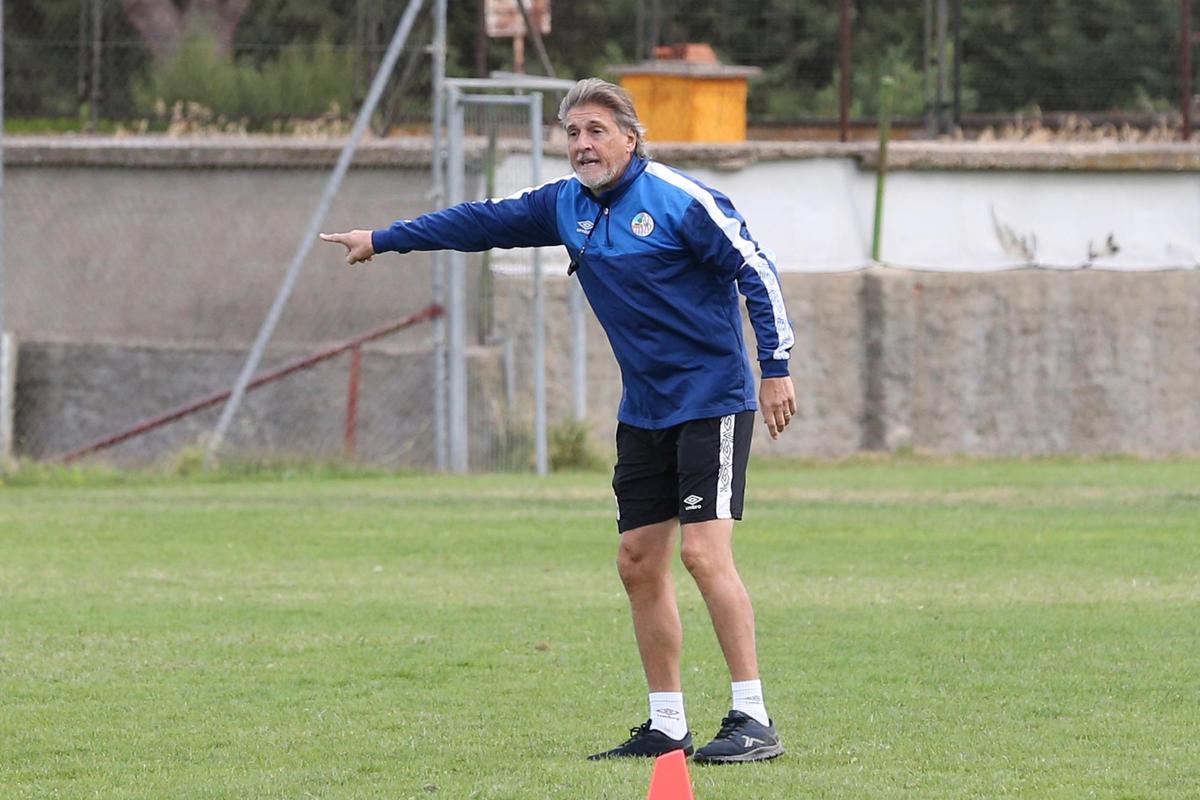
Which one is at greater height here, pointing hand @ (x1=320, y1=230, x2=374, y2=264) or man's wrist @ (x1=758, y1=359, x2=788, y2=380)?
pointing hand @ (x1=320, y1=230, x2=374, y2=264)

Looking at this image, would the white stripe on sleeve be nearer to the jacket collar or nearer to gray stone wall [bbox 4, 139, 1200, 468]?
the jacket collar

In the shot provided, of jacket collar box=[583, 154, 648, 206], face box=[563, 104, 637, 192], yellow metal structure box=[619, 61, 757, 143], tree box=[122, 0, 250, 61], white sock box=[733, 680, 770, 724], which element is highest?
tree box=[122, 0, 250, 61]

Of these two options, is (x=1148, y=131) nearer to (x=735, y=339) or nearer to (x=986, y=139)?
(x=986, y=139)

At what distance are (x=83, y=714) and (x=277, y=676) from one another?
892mm

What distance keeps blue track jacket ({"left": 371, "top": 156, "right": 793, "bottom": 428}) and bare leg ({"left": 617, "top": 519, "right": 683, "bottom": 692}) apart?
1.12 feet

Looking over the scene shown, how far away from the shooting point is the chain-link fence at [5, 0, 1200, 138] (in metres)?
19.4

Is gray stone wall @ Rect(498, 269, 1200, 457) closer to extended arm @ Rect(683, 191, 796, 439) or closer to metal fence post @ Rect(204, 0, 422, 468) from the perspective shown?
metal fence post @ Rect(204, 0, 422, 468)

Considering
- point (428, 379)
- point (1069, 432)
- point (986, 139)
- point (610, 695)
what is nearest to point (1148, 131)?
point (986, 139)

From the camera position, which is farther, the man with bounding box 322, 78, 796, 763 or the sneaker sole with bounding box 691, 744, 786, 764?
the man with bounding box 322, 78, 796, 763

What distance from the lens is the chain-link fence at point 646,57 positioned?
19.4 m

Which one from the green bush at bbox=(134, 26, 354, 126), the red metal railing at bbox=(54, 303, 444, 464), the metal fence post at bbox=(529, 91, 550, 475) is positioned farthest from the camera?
the green bush at bbox=(134, 26, 354, 126)

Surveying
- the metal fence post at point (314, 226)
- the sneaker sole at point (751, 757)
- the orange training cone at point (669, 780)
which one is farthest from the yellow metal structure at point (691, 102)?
the orange training cone at point (669, 780)

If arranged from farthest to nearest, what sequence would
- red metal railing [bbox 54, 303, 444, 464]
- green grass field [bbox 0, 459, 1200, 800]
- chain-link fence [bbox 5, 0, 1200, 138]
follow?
1. chain-link fence [bbox 5, 0, 1200, 138]
2. red metal railing [bbox 54, 303, 444, 464]
3. green grass field [bbox 0, 459, 1200, 800]

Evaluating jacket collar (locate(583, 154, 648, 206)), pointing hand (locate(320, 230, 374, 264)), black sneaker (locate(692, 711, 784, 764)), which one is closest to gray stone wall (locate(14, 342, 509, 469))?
pointing hand (locate(320, 230, 374, 264))
